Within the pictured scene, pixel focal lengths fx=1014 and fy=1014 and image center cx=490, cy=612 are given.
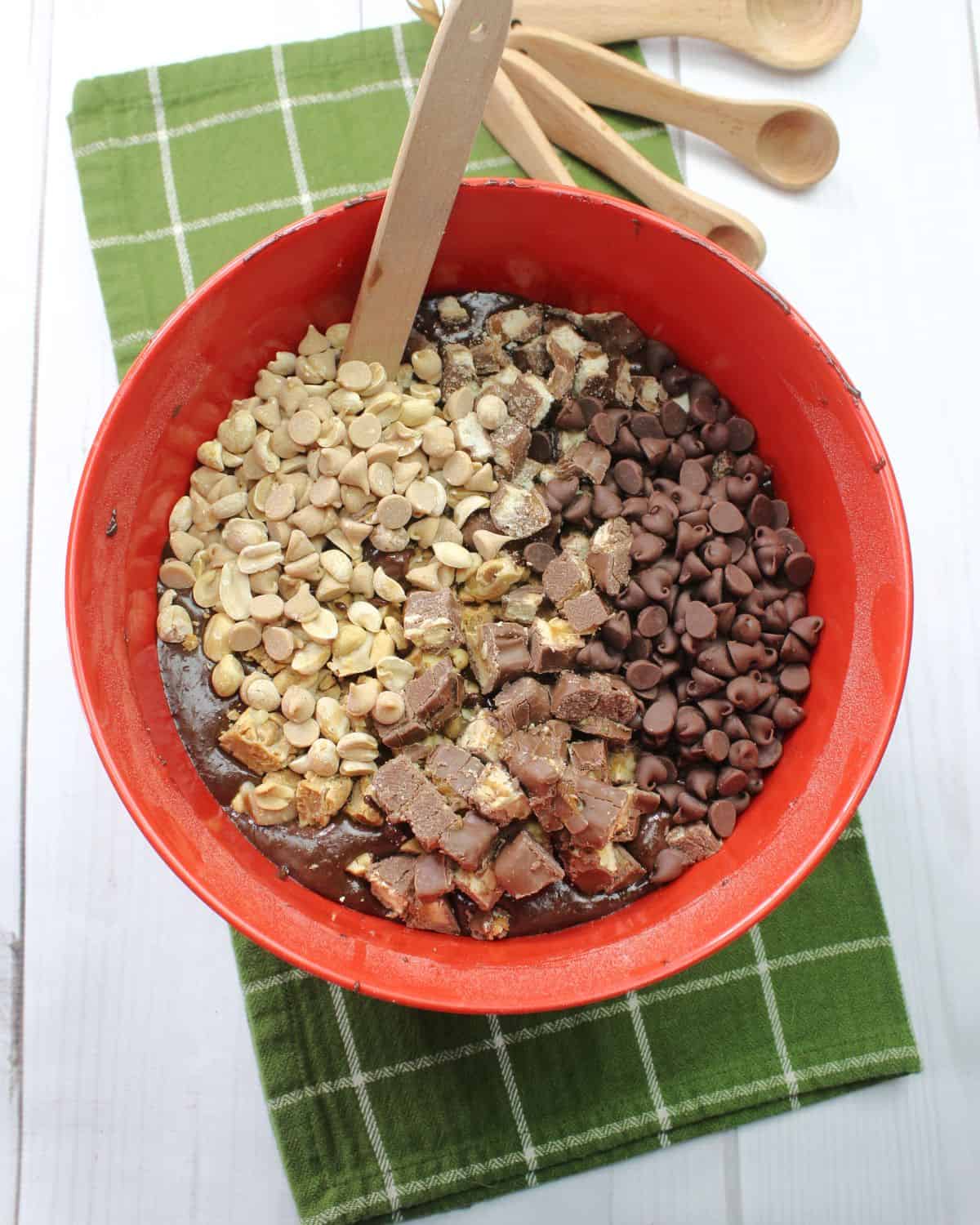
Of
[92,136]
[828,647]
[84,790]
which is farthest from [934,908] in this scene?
[92,136]

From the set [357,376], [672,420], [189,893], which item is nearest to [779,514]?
[672,420]

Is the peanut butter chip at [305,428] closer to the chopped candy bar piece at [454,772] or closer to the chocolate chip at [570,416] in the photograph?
the chocolate chip at [570,416]

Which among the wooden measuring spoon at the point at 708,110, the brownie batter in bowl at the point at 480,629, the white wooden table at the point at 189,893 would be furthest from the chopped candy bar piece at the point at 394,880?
the wooden measuring spoon at the point at 708,110

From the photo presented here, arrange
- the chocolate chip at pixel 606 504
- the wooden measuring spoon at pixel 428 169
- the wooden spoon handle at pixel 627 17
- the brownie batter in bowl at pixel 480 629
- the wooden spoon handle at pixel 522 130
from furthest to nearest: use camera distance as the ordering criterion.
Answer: the wooden spoon handle at pixel 627 17 → the wooden spoon handle at pixel 522 130 → the chocolate chip at pixel 606 504 → the brownie batter in bowl at pixel 480 629 → the wooden measuring spoon at pixel 428 169

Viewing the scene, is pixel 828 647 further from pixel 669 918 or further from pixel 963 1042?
pixel 963 1042

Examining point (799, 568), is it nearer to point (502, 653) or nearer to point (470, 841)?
point (502, 653)

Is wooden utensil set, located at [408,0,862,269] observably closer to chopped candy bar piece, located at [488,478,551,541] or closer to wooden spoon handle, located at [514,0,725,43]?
wooden spoon handle, located at [514,0,725,43]
